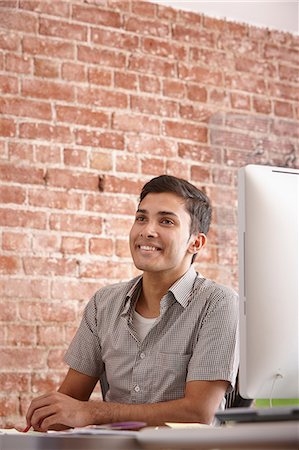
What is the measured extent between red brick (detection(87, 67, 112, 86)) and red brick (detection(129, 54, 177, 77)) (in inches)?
4.9

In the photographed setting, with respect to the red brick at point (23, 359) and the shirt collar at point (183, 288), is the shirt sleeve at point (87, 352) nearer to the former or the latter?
the shirt collar at point (183, 288)

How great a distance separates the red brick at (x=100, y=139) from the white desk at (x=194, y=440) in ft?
6.75

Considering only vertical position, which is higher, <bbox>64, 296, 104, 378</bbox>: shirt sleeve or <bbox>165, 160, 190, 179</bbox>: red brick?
<bbox>165, 160, 190, 179</bbox>: red brick

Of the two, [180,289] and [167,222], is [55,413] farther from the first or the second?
[167,222]

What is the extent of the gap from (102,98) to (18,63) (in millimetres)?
403

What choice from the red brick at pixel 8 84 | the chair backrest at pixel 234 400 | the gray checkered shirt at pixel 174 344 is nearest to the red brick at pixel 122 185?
the red brick at pixel 8 84

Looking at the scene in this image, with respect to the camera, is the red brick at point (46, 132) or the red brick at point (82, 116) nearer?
the red brick at point (46, 132)

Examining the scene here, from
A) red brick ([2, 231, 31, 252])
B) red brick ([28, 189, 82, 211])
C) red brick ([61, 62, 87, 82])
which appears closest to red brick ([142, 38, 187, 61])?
red brick ([61, 62, 87, 82])

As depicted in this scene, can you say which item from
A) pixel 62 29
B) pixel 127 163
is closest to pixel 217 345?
pixel 127 163

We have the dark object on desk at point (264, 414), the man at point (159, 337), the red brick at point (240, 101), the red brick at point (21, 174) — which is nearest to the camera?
the dark object on desk at point (264, 414)

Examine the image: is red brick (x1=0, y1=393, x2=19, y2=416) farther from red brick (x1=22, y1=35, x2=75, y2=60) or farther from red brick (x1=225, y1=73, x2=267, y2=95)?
red brick (x1=225, y1=73, x2=267, y2=95)

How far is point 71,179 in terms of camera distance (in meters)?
3.47

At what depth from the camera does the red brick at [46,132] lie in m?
3.39

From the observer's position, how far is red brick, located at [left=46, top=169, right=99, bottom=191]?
343 cm
